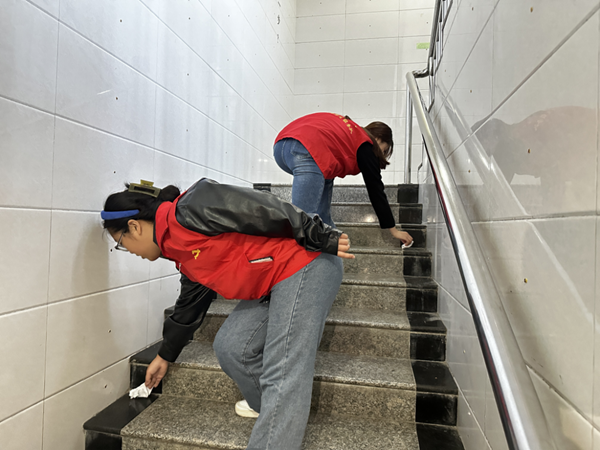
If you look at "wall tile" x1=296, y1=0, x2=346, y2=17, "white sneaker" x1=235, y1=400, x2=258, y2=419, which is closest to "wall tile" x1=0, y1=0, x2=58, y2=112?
"white sneaker" x1=235, y1=400, x2=258, y2=419

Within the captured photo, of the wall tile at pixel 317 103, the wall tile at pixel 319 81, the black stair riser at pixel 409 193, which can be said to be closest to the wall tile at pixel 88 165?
the black stair riser at pixel 409 193

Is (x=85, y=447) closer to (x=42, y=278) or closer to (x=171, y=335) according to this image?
(x=171, y=335)

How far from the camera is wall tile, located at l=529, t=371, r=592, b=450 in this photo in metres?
0.48

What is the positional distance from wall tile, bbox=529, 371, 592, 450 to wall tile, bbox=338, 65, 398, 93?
3877mm

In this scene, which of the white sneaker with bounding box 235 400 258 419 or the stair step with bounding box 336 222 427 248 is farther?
the stair step with bounding box 336 222 427 248

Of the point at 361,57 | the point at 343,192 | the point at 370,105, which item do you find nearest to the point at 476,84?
the point at 343,192

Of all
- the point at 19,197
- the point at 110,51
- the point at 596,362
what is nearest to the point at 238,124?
the point at 110,51

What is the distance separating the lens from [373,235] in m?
2.21

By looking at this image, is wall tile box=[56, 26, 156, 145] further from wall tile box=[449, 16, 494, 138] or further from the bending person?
wall tile box=[449, 16, 494, 138]

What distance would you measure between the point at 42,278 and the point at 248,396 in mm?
734

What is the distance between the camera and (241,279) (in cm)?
105

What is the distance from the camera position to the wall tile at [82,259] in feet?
3.69

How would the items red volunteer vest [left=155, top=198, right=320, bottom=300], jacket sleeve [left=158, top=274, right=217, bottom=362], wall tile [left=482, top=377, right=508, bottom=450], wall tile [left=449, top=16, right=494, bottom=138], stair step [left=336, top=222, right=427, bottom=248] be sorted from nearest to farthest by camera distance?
wall tile [left=482, top=377, right=508, bottom=450], wall tile [left=449, top=16, right=494, bottom=138], red volunteer vest [left=155, top=198, right=320, bottom=300], jacket sleeve [left=158, top=274, right=217, bottom=362], stair step [left=336, top=222, right=427, bottom=248]

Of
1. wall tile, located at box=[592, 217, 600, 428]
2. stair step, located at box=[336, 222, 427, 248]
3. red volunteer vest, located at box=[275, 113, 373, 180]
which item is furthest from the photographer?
stair step, located at box=[336, 222, 427, 248]
